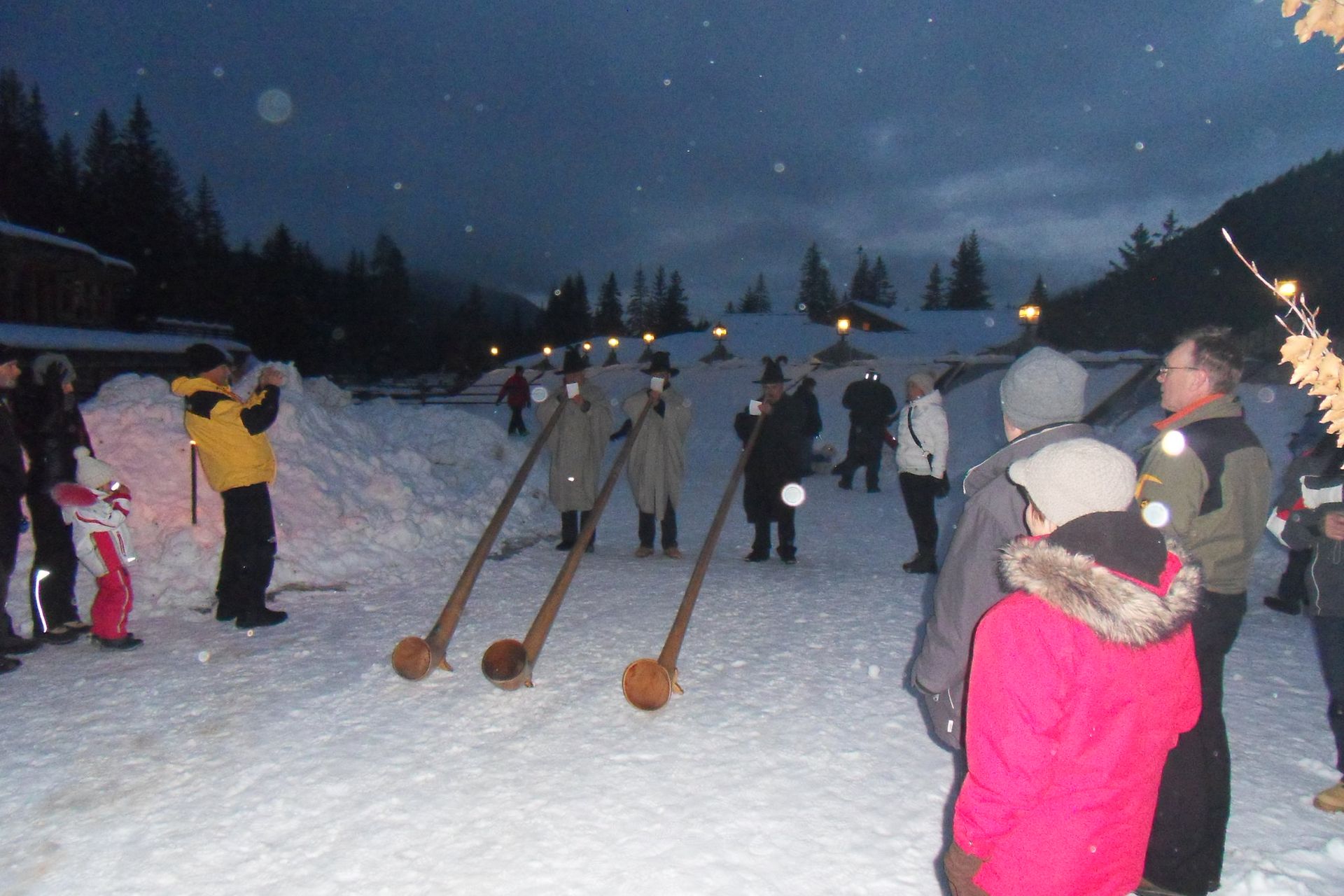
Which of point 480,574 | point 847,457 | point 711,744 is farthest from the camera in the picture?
point 847,457

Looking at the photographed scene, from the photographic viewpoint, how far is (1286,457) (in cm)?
1093

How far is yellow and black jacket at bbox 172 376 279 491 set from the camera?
16.9 ft

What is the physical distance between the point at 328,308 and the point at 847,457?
59.9 metres

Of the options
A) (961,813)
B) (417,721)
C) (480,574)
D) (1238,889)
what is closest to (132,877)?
(417,721)

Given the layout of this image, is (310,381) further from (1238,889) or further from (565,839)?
(1238,889)

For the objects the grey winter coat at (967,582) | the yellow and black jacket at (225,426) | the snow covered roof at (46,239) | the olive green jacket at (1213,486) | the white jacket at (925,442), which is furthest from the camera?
the snow covered roof at (46,239)

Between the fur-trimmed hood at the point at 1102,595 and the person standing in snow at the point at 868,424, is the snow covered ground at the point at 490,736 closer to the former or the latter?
the fur-trimmed hood at the point at 1102,595

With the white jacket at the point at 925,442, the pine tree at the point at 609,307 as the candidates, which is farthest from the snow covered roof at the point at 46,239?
the pine tree at the point at 609,307

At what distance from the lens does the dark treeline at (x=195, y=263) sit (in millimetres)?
39938

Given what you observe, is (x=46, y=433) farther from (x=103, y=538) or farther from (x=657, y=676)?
(x=657, y=676)

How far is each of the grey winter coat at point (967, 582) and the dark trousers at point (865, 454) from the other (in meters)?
9.58

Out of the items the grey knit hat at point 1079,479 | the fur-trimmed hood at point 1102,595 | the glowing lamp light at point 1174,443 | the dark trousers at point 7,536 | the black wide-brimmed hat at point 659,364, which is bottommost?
the dark trousers at point 7,536

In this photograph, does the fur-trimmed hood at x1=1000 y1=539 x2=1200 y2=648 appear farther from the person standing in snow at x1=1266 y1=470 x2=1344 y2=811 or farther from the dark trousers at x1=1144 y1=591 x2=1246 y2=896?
the person standing in snow at x1=1266 y1=470 x2=1344 y2=811

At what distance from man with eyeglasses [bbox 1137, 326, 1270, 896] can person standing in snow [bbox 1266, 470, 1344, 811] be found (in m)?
0.63
